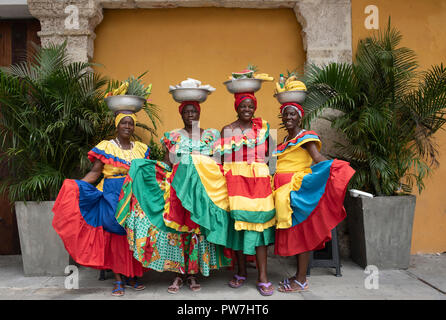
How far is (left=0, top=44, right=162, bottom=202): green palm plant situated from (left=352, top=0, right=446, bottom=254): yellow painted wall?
3.40 meters

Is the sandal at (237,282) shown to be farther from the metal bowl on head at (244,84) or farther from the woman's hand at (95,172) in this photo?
the metal bowl on head at (244,84)

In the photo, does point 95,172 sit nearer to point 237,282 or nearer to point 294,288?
point 237,282

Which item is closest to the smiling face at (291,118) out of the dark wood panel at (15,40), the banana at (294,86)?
the banana at (294,86)

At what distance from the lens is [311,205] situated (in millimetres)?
3549

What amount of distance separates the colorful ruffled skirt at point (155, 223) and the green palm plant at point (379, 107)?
177 centimetres

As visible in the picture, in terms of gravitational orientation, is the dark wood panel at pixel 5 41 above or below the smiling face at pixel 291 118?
above

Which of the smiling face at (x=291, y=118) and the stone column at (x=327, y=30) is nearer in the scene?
the smiling face at (x=291, y=118)

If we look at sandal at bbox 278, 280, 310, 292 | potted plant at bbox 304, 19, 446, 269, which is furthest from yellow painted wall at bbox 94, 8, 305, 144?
sandal at bbox 278, 280, 310, 292

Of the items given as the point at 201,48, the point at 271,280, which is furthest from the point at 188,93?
the point at 271,280

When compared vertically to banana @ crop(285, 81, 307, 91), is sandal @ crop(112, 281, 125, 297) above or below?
below

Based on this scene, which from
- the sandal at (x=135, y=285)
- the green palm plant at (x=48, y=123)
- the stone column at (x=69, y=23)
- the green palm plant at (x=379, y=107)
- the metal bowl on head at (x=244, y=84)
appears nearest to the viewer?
the metal bowl on head at (x=244, y=84)

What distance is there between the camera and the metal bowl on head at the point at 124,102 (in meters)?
3.93

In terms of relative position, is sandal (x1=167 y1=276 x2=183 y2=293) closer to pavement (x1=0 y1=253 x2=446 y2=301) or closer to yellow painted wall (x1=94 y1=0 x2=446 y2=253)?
pavement (x1=0 y1=253 x2=446 y2=301)

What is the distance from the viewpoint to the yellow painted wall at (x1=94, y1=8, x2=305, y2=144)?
537cm
